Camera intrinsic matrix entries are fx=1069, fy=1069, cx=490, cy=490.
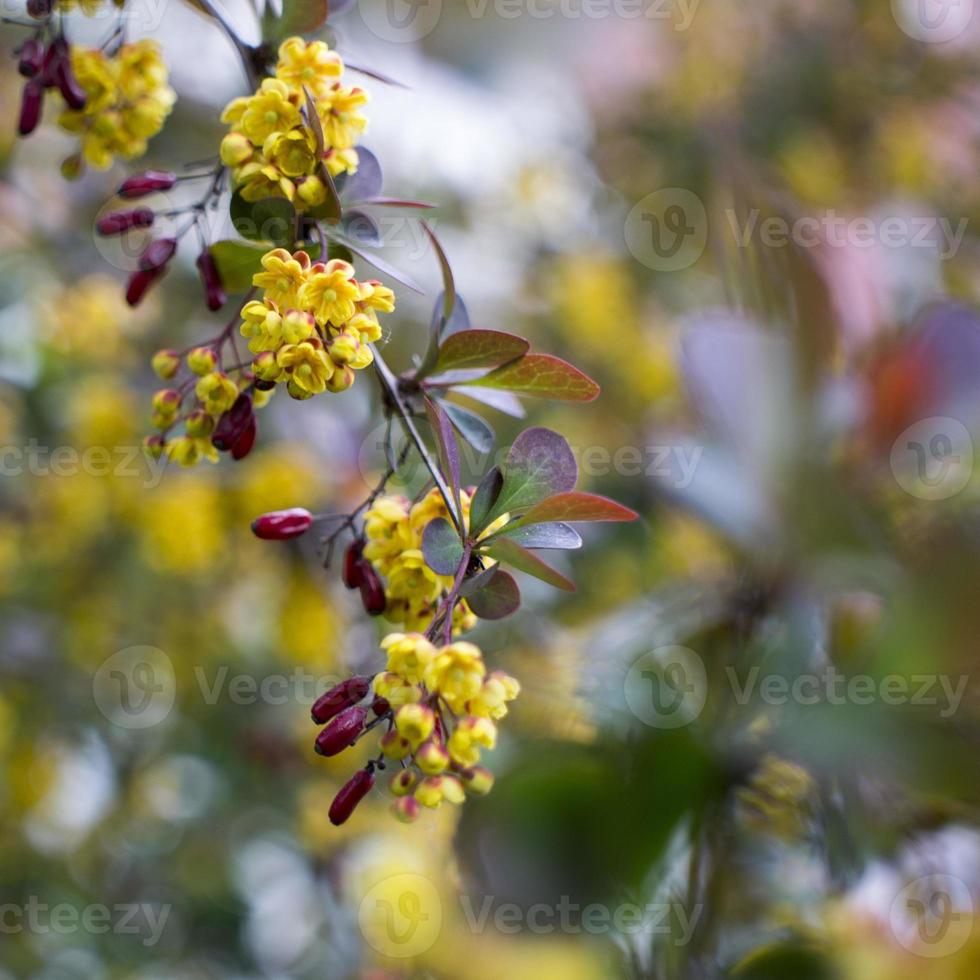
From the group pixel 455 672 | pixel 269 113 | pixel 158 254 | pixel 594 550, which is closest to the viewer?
pixel 455 672

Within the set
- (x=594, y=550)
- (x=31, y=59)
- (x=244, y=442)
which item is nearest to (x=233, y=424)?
(x=244, y=442)

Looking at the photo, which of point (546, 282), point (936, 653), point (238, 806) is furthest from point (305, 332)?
point (546, 282)

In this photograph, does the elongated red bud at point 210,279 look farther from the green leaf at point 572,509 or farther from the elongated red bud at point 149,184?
the green leaf at point 572,509

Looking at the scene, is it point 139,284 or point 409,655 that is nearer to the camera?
point 409,655

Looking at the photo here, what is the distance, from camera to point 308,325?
568 mm

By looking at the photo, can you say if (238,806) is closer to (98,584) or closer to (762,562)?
(98,584)

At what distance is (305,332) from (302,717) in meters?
1.34

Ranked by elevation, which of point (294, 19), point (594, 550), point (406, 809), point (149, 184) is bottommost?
point (594, 550)

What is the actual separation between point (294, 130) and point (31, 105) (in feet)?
0.87

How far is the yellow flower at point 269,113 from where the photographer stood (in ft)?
2.00

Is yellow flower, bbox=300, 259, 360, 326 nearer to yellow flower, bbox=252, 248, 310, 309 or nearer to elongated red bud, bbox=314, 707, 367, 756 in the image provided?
yellow flower, bbox=252, 248, 310, 309

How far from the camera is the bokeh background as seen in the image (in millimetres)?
897

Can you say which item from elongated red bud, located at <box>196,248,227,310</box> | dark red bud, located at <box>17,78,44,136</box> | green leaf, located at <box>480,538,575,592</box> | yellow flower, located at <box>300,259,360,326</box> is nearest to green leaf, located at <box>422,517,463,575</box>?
green leaf, located at <box>480,538,575,592</box>

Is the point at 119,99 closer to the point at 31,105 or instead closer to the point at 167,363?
the point at 31,105
